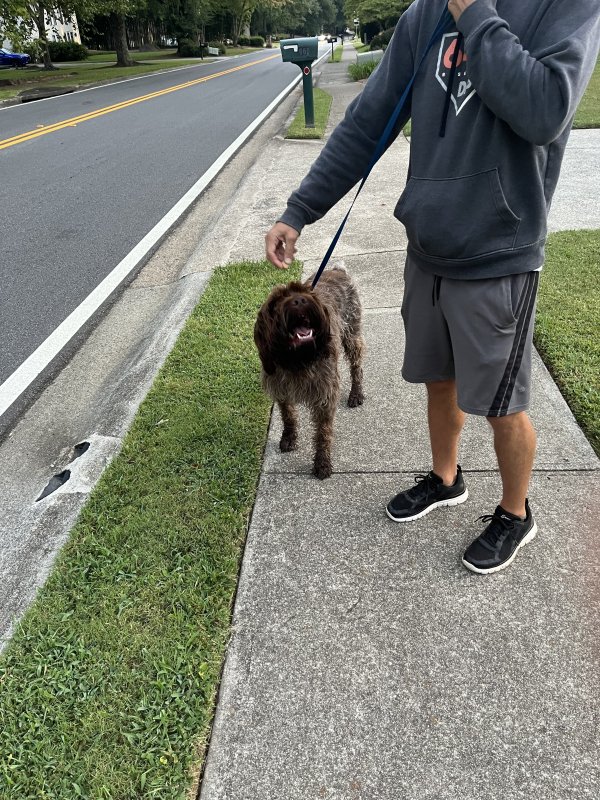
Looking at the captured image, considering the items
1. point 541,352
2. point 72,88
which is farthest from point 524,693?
point 72,88

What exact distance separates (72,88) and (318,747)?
28924 mm

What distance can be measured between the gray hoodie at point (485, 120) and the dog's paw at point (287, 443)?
141cm

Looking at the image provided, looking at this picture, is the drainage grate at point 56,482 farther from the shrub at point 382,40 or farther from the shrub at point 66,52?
the shrub at point 66,52

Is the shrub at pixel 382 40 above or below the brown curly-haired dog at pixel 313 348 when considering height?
above

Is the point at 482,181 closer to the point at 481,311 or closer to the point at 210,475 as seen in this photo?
the point at 481,311

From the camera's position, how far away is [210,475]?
10.5 ft

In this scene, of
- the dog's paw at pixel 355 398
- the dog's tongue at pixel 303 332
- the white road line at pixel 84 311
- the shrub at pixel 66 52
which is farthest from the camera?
the shrub at pixel 66 52

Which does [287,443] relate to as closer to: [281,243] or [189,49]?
[281,243]

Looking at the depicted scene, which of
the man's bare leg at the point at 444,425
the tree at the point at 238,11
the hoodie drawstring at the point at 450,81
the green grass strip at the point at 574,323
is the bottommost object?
the green grass strip at the point at 574,323

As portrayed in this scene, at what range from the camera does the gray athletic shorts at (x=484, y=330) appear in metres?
2.12

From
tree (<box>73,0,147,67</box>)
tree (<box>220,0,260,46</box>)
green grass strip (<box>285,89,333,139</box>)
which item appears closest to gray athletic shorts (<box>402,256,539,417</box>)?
green grass strip (<box>285,89,333,139</box>)

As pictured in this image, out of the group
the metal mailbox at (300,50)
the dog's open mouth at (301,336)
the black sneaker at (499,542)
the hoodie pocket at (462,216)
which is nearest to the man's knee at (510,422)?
the black sneaker at (499,542)

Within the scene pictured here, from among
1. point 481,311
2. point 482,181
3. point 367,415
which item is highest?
point 482,181

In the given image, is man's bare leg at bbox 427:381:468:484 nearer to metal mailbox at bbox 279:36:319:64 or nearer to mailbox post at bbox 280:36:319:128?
mailbox post at bbox 280:36:319:128
